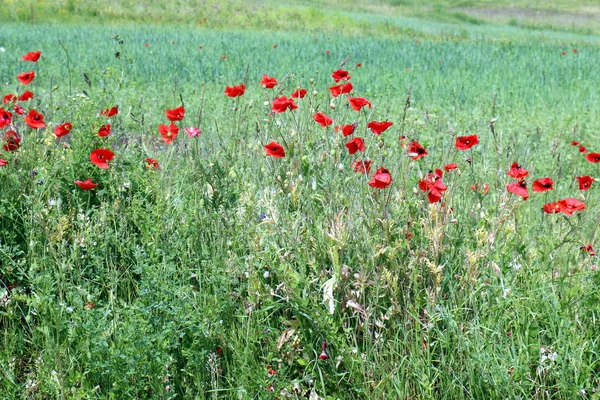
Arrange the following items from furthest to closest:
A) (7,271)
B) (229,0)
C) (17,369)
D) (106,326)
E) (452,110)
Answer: (229,0)
(452,110)
(7,271)
(17,369)
(106,326)

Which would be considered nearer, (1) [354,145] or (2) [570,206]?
(2) [570,206]

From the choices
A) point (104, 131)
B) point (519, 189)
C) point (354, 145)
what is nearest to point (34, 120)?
point (104, 131)

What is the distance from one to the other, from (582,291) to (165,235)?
1.49m

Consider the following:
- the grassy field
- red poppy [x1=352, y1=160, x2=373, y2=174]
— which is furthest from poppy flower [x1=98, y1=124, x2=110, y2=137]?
red poppy [x1=352, y1=160, x2=373, y2=174]

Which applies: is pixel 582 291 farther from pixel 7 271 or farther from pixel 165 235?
pixel 7 271

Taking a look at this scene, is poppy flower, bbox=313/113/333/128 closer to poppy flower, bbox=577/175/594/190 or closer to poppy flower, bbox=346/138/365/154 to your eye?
poppy flower, bbox=346/138/365/154

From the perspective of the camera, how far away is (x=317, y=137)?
3213 millimetres

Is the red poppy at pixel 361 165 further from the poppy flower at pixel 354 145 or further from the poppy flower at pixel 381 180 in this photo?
the poppy flower at pixel 381 180

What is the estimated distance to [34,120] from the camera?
108 inches

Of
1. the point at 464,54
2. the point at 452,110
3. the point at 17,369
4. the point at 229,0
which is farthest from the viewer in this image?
the point at 229,0

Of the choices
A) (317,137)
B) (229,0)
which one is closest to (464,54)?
(317,137)

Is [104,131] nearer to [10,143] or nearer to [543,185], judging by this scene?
[10,143]

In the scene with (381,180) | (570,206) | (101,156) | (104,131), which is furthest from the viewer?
(104,131)

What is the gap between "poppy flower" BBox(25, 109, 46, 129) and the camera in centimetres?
271
